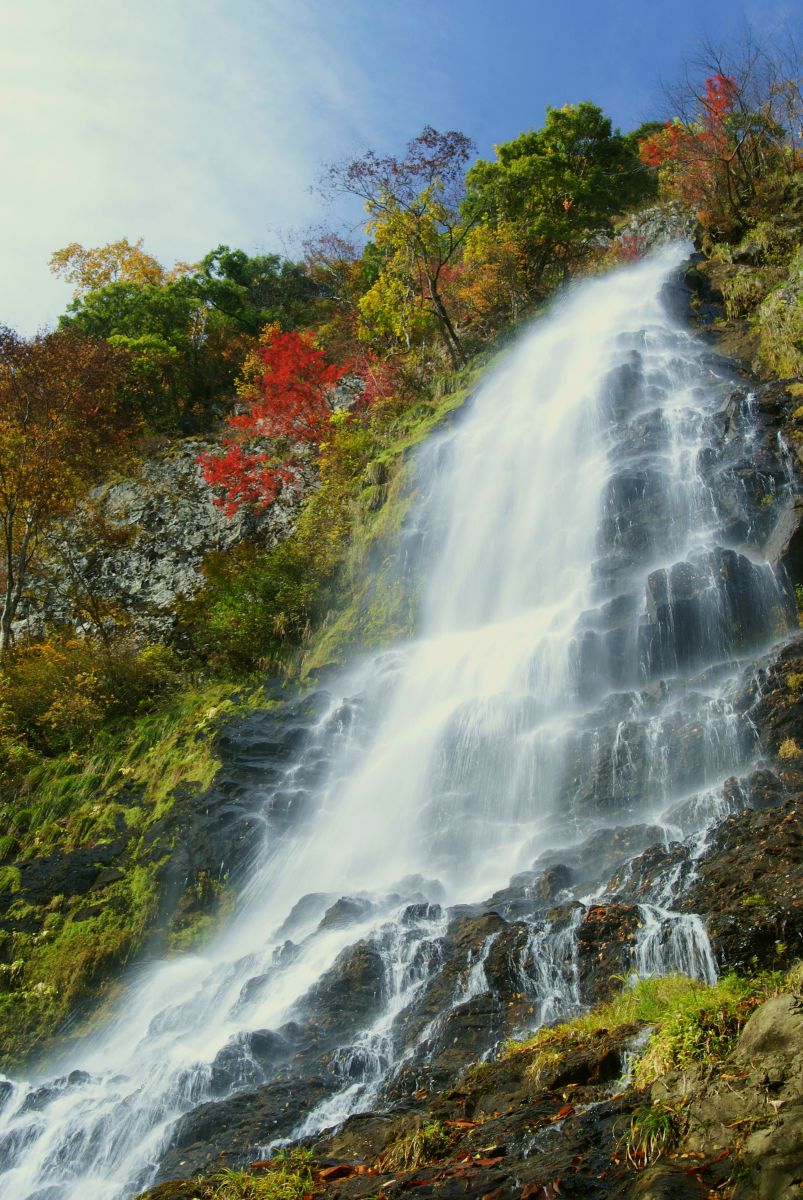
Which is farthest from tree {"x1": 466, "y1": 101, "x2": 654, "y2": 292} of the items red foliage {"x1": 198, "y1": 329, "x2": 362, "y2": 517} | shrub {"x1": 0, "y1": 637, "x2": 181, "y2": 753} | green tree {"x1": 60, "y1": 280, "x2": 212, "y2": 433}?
shrub {"x1": 0, "y1": 637, "x2": 181, "y2": 753}

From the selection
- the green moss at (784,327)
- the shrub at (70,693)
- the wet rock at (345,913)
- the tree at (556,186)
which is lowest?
the wet rock at (345,913)

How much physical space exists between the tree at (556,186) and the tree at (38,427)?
13062 millimetres

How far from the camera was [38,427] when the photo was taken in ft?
60.1

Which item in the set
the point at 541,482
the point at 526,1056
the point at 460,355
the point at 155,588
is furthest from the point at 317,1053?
the point at 460,355

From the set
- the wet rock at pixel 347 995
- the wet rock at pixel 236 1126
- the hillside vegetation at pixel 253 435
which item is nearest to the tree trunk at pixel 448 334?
the hillside vegetation at pixel 253 435

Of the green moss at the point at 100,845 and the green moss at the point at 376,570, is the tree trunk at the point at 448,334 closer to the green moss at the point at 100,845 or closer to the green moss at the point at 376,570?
the green moss at the point at 376,570

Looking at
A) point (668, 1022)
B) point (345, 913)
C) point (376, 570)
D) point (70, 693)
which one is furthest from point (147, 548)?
point (668, 1022)

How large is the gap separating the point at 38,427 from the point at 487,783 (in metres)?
14.4

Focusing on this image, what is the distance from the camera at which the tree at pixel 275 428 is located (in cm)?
2175

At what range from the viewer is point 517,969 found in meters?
6.62

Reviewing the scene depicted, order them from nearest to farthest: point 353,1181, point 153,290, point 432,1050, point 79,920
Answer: point 353,1181
point 432,1050
point 79,920
point 153,290

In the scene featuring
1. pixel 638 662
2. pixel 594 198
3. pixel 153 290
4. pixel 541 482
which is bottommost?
pixel 638 662

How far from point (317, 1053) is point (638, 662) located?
635 cm

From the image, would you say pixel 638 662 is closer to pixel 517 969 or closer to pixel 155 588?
pixel 517 969
